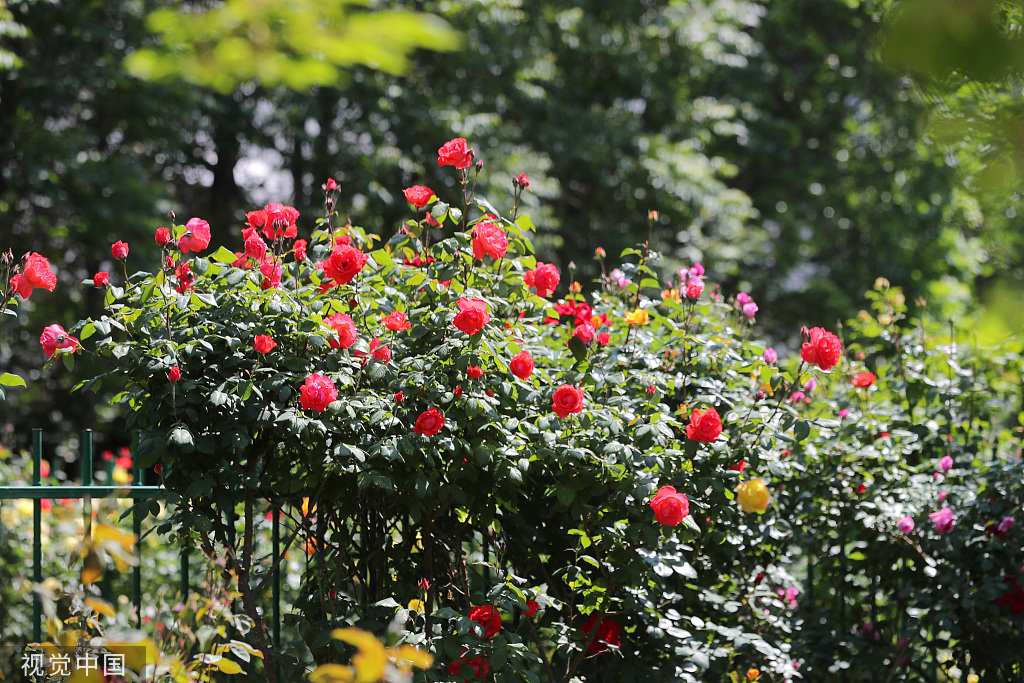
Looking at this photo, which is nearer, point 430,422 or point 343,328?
point 430,422

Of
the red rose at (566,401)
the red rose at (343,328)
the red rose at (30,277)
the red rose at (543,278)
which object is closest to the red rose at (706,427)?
the red rose at (566,401)

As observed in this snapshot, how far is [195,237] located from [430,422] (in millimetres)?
1027

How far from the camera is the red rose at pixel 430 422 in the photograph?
2.24 m

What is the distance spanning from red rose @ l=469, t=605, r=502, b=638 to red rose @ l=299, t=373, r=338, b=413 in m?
0.74

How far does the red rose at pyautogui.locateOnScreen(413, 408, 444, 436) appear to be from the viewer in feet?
7.36

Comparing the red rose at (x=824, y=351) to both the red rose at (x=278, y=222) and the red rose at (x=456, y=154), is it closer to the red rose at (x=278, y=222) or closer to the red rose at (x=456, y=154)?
the red rose at (x=456, y=154)

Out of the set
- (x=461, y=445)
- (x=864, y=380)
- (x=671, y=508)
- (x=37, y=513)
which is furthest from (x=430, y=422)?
(x=864, y=380)

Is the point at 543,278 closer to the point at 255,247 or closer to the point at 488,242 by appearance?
the point at 488,242

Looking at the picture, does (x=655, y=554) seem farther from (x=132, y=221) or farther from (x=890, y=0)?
(x=132, y=221)

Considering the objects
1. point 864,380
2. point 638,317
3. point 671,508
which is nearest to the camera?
point 671,508

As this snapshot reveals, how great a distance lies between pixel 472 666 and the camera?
233 cm

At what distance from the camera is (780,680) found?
298 cm

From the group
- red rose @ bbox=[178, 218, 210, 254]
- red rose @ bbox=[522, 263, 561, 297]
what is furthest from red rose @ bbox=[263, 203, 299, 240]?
red rose @ bbox=[522, 263, 561, 297]

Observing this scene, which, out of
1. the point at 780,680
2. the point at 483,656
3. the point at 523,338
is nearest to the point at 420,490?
the point at 483,656
